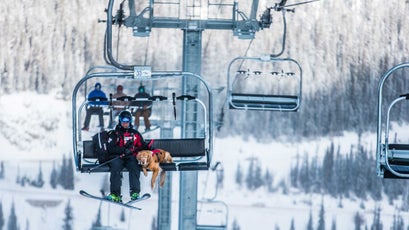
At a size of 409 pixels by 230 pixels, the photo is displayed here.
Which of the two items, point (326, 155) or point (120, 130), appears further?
point (326, 155)

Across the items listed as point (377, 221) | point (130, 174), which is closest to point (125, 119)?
point (130, 174)

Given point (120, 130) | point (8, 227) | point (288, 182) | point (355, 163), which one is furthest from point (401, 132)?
point (120, 130)

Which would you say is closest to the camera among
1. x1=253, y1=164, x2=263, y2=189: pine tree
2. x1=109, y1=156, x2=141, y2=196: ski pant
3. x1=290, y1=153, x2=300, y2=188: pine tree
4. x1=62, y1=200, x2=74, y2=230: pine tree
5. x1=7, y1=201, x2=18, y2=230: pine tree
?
x1=109, y1=156, x2=141, y2=196: ski pant

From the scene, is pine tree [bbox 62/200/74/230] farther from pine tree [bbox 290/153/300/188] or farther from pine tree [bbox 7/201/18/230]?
pine tree [bbox 290/153/300/188]

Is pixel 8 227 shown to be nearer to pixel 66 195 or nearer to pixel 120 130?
pixel 66 195

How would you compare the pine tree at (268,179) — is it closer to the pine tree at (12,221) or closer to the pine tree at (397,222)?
the pine tree at (397,222)

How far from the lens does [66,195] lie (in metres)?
26.8

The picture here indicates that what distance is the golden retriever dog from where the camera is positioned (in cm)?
737

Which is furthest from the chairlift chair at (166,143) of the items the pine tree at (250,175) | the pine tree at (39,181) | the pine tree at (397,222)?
the pine tree at (397,222)

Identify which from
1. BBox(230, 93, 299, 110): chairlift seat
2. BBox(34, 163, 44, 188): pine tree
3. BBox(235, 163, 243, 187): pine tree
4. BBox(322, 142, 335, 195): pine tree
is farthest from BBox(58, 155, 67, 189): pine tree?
BBox(230, 93, 299, 110): chairlift seat

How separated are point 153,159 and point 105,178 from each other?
18.6 m

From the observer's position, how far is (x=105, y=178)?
25.7 meters

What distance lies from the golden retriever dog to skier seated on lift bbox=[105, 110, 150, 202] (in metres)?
0.14

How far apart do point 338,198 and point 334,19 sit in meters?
5.85
